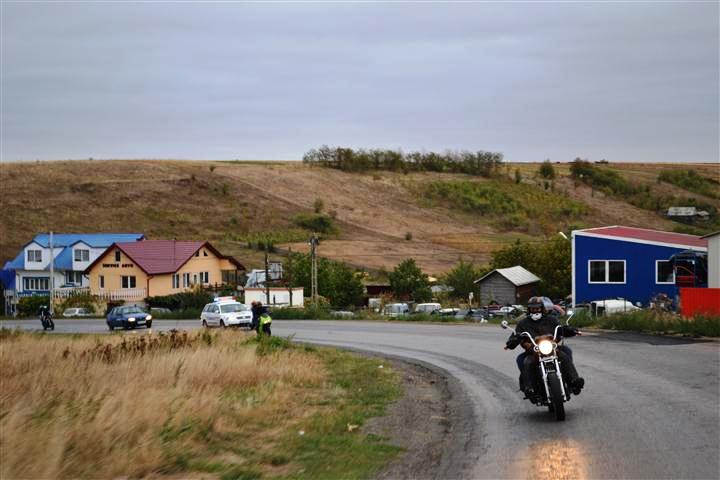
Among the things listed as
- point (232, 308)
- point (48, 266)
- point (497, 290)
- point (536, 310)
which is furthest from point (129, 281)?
point (536, 310)

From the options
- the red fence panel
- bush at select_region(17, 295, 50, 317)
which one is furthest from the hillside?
the red fence panel

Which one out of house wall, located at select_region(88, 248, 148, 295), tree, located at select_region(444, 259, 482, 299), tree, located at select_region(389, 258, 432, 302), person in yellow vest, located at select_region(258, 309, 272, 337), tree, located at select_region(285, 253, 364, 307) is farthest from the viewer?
house wall, located at select_region(88, 248, 148, 295)

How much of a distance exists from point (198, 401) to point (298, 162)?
153m

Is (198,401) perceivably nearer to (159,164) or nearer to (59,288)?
(59,288)

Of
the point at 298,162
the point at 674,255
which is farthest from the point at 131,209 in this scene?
the point at 674,255

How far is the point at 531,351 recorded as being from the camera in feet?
41.4

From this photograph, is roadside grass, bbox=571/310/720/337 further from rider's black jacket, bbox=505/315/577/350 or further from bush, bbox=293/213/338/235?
bush, bbox=293/213/338/235

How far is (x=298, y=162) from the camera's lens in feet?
540

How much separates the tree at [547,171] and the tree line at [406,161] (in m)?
7.90

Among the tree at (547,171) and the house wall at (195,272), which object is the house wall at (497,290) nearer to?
the house wall at (195,272)

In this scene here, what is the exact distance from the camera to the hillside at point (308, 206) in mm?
101375

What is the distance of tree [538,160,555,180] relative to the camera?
465 ft

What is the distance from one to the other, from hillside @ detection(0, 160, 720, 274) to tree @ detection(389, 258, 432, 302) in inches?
607

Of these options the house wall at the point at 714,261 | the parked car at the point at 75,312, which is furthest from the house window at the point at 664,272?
the parked car at the point at 75,312
